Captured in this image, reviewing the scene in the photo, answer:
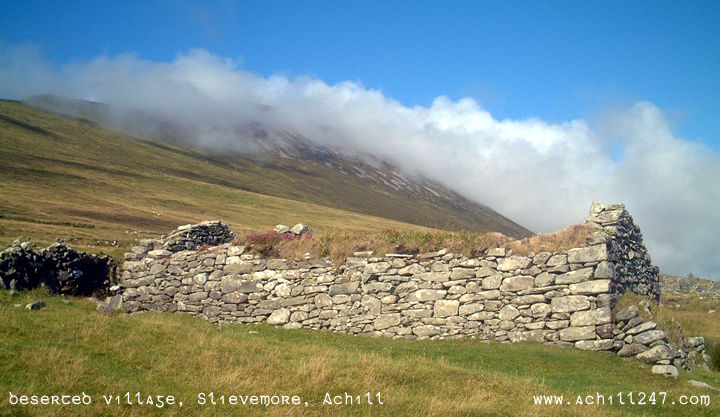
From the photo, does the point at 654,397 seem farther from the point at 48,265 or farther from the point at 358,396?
the point at 48,265

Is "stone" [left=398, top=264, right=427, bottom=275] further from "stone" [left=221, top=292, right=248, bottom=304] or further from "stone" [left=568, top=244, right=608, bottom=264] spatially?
"stone" [left=221, top=292, right=248, bottom=304]

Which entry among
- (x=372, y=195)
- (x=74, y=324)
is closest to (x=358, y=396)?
(x=74, y=324)

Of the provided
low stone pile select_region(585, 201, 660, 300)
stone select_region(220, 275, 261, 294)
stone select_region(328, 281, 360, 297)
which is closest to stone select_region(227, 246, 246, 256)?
stone select_region(220, 275, 261, 294)

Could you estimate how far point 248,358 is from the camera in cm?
1067

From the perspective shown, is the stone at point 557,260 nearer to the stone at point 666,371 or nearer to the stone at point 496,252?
the stone at point 496,252

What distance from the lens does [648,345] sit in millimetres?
14102

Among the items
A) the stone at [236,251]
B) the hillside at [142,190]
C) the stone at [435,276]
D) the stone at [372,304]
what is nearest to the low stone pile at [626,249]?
the stone at [435,276]

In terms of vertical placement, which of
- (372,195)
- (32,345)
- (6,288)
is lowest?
(6,288)

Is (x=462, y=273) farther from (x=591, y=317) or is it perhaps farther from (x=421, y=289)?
(x=591, y=317)

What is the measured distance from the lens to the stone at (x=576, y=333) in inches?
584

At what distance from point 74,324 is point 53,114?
169m

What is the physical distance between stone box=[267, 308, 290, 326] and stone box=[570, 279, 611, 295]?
34.4 feet

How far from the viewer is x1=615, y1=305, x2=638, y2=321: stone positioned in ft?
48.4

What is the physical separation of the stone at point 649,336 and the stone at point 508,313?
3.56m
